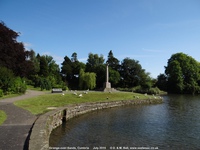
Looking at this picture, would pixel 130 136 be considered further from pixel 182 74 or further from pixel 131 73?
pixel 182 74

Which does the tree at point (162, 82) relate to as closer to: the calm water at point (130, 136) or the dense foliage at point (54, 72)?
the dense foliage at point (54, 72)

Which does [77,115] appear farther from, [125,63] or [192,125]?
[125,63]

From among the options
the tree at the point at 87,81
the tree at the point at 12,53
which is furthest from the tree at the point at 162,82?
the tree at the point at 12,53

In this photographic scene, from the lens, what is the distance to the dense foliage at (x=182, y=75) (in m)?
60.5

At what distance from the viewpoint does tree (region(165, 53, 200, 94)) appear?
6050cm

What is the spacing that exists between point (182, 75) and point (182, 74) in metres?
0.42

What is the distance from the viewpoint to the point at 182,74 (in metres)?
63.6

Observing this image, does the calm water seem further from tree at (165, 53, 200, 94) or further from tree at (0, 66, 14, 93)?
tree at (165, 53, 200, 94)

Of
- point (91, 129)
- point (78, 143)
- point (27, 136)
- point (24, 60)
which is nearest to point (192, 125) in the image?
point (91, 129)

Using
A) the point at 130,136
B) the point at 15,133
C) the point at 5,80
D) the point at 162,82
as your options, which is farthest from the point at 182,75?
the point at 15,133

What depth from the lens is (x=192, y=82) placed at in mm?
61125

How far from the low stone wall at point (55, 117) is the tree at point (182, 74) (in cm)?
2932

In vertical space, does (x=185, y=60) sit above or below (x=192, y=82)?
above

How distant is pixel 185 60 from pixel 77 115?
55300 mm
